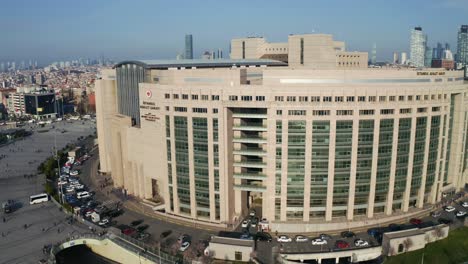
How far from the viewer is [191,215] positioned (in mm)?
83562

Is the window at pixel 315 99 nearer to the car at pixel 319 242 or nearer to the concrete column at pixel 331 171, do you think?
the concrete column at pixel 331 171

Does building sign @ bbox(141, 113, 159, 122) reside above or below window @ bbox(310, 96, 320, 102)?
below

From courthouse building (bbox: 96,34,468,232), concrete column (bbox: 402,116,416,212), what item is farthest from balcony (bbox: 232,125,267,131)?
concrete column (bbox: 402,116,416,212)

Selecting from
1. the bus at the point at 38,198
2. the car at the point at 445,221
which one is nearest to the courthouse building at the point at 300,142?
the car at the point at 445,221

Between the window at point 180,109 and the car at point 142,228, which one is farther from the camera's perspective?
the window at point 180,109

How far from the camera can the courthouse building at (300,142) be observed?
75500 millimetres

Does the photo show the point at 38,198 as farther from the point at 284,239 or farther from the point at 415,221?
the point at 415,221

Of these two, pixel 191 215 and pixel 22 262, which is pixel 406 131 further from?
pixel 22 262

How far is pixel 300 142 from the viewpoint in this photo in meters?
75.7

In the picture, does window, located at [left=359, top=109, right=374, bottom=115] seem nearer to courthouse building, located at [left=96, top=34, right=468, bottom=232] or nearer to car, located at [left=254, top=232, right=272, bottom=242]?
courthouse building, located at [left=96, top=34, right=468, bottom=232]

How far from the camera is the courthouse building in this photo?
7550cm

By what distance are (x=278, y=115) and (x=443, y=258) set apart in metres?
40.4

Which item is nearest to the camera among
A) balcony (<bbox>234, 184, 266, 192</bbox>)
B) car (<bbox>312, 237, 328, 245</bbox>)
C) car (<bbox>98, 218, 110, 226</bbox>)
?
car (<bbox>312, 237, 328, 245</bbox>)

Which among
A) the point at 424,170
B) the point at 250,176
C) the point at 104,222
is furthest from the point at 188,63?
the point at 424,170
